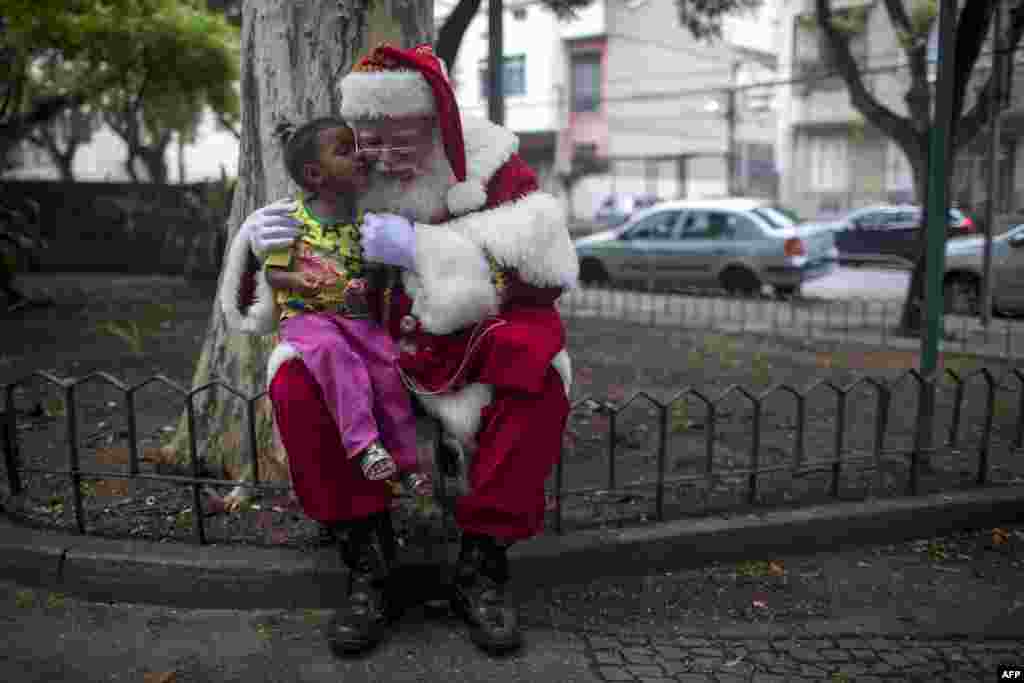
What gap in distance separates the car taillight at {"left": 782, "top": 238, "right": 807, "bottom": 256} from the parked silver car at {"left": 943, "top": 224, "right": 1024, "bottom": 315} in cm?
201

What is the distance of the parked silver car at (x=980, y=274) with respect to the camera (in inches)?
403

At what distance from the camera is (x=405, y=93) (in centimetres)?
265

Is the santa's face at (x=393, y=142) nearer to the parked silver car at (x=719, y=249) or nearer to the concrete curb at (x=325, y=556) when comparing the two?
the concrete curb at (x=325, y=556)

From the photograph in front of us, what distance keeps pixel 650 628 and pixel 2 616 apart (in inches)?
82.2

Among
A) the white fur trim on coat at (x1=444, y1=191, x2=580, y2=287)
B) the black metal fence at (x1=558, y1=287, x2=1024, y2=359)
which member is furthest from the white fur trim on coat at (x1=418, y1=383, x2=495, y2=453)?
the black metal fence at (x1=558, y1=287, x2=1024, y2=359)

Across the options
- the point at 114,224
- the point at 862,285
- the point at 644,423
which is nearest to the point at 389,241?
the point at 644,423

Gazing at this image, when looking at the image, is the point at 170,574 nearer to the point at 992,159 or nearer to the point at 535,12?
the point at 992,159

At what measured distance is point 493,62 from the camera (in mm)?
3648

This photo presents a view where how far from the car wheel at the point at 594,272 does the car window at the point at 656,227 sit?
74 cm

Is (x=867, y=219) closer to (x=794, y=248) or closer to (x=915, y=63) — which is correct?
(x=794, y=248)

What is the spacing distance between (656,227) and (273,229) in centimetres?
1243

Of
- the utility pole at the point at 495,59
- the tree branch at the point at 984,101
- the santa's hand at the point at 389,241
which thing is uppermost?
the tree branch at the point at 984,101

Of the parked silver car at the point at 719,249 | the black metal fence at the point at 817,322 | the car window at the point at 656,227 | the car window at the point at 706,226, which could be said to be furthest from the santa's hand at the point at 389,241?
the car window at the point at 656,227

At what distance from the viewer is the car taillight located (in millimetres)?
12852
